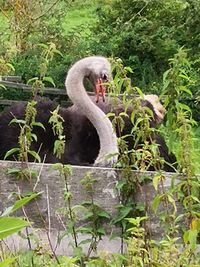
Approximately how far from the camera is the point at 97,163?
6.13 m

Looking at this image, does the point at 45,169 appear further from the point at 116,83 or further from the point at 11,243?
the point at 116,83

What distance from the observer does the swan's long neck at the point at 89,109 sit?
645cm

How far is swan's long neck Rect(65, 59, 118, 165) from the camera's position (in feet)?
21.1

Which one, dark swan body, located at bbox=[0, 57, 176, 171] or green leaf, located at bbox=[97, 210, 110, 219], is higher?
dark swan body, located at bbox=[0, 57, 176, 171]

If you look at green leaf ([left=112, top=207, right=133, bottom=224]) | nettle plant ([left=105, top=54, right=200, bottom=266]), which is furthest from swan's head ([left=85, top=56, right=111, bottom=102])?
nettle plant ([left=105, top=54, right=200, bottom=266])

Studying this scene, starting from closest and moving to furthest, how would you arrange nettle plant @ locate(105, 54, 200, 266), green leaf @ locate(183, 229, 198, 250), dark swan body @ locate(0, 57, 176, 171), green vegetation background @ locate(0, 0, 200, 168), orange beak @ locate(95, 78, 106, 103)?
green leaf @ locate(183, 229, 198, 250) < nettle plant @ locate(105, 54, 200, 266) < dark swan body @ locate(0, 57, 176, 171) < orange beak @ locate(95, 78, 106, 103) < green vegetation background @ locate(0, 0, 200, 168)

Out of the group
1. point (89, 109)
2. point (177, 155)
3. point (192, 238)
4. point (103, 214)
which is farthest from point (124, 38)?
point (192, 238)

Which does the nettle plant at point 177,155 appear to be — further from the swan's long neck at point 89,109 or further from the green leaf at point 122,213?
the swan's long neck at point 89,109

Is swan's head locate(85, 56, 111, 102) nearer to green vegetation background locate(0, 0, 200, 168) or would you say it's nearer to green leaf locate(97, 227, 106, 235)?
green leaf locate(97, 227, 106, 235)

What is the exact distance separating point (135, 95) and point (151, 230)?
847 mm

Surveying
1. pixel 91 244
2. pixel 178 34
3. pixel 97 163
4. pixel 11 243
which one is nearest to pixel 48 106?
pixel 97 163

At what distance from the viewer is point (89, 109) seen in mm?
6789

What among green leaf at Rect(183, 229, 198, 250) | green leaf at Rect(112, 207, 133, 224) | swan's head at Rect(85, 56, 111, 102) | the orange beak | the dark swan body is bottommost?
green leaf at Rect(183, 229, 198, 250)

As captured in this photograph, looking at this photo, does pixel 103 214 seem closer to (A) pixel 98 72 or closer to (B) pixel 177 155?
(B) pixel 177 155
